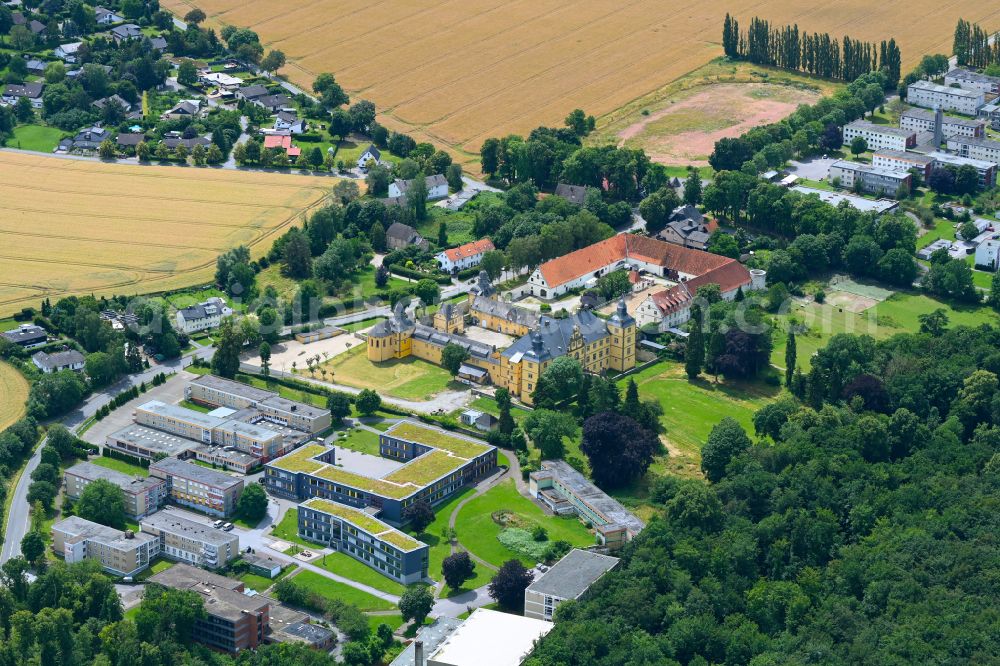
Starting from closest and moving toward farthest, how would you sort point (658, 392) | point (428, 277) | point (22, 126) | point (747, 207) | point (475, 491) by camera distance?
1. point (475, 491)
2. point (658, 392)
3. point (428, 277)
4. point (747, 207)
5. point (22, 126)

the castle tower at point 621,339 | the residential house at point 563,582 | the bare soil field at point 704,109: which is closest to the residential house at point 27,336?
the castle tower at point 621,339

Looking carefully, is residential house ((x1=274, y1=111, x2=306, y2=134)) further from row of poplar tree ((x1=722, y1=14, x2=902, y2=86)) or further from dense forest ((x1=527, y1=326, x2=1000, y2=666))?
dense forest ((x1=527, y1=326, x2=1000, y2=666))

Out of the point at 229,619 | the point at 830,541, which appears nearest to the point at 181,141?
the point at 229,619

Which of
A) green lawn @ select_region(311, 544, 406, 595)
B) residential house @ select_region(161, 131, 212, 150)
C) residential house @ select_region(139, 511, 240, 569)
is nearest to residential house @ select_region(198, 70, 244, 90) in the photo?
residential house @ select_region(161, 131, 212, 150)

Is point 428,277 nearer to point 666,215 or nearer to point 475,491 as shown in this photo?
point 666,215

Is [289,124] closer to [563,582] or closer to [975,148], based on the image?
[975,148]

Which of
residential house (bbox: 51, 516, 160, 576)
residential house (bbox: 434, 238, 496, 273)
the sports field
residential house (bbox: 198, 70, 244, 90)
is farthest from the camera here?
residential house (bbox: 198, 70, 244, 90)

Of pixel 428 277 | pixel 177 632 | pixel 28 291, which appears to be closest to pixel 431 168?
pixel 428 277
